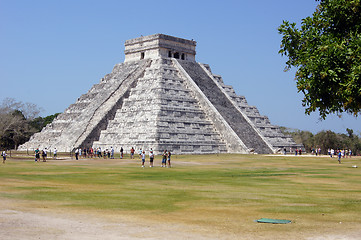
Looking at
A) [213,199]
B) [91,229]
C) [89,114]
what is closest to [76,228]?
[91,229]

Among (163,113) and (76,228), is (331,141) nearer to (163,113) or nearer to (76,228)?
(163,113)

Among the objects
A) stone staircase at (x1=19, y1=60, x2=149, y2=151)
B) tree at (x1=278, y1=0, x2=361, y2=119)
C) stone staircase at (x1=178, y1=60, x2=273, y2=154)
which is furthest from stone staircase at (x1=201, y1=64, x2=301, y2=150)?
tree at (x1=278, y1=0, x2=361, y2=119)

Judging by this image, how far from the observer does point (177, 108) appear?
51.3m

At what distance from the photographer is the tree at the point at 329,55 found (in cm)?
1595

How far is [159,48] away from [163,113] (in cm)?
1265

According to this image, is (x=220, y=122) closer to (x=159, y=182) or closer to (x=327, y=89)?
(x=159, y=182)

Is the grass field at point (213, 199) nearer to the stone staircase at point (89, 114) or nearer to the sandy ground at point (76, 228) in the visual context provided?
the sandy ground at point (76, 228)

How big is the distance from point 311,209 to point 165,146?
3281 cm

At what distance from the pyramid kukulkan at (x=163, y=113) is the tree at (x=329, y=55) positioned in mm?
28820

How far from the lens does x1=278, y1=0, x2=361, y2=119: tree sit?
16.0 m

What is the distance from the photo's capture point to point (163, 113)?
4950cm

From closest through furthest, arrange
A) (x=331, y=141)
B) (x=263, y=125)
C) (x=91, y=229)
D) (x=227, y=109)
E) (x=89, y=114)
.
→ (x=91, y=229) → (x=89, y=114) → (x=227, y=109) → (x=263, y=125) → (x=331, y=141)

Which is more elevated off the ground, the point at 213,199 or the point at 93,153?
the point at 93,153

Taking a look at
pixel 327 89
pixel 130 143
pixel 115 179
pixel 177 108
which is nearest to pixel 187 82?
pixel 177 108
